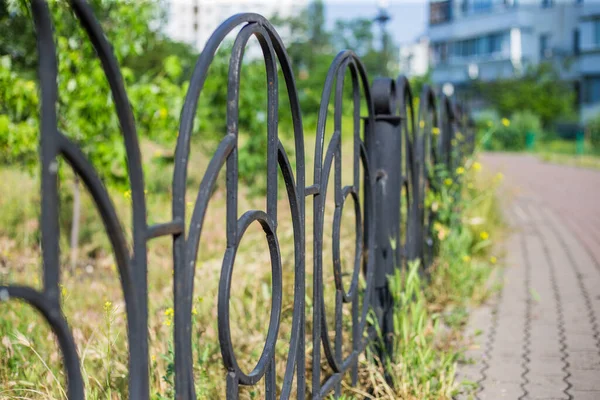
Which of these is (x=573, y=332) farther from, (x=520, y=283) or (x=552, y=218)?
(x=552, y=218)

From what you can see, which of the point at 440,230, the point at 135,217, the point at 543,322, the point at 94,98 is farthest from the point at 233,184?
the point at 94,98

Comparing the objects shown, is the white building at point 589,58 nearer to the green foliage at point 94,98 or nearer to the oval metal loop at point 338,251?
the green foliage at point 94,98

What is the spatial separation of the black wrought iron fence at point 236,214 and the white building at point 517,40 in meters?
46.9

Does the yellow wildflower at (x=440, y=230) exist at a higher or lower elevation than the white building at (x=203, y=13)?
lower

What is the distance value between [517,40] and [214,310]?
5264 cm

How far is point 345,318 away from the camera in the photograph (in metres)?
3.74

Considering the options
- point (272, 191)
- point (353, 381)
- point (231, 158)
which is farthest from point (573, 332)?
point (231, 158)

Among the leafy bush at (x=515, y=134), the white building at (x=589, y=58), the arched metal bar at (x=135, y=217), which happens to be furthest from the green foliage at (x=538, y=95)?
the arched metal bar at (x=135, y=217)

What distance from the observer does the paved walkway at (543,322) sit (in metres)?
3.71

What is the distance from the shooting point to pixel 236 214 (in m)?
1.86

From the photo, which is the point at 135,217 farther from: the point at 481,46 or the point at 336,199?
the point at 481,46

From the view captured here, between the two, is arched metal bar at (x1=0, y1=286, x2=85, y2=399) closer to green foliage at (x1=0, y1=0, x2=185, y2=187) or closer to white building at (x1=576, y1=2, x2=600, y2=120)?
green foliage at (x1=0, y1=0, x2=185, y2=187)

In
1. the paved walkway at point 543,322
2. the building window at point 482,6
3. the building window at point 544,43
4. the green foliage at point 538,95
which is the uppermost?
the building window at point 482,6

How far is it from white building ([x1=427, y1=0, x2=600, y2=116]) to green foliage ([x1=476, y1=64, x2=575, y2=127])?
2.04m
